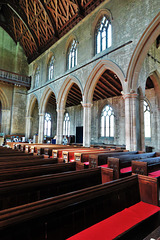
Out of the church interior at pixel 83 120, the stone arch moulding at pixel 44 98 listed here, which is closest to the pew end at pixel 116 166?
the church interior at pixel 83 120

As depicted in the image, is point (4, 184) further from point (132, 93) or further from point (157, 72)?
point (157, 72)

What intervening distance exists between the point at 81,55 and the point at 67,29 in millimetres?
3001

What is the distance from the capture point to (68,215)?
1.22 m

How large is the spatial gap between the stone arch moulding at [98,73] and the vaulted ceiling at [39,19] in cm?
403

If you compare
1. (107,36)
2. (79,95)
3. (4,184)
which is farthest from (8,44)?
(4,184)

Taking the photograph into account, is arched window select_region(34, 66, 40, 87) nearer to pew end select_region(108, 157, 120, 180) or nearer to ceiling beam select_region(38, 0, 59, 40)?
ceiling beam select_region(38, 0, 59, 40)

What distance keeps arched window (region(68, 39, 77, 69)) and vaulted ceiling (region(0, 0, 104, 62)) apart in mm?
1281

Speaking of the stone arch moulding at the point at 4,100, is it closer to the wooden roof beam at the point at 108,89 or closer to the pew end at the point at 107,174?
the wooden roof beam at the point at 108,89

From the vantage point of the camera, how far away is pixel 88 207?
1367mm

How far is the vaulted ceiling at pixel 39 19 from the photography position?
10.8 metres

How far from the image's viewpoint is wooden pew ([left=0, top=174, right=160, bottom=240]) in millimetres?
982

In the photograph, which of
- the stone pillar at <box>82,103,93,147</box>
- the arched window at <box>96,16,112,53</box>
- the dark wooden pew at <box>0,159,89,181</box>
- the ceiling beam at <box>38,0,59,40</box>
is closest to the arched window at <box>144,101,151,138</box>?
the stone pillar at <box>82,103,93,147</box>

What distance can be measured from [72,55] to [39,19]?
4.65 m

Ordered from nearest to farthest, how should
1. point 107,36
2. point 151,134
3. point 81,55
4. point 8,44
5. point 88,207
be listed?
point 88,207
point 107,36
point 81,55
point 151,134
point 8,44
